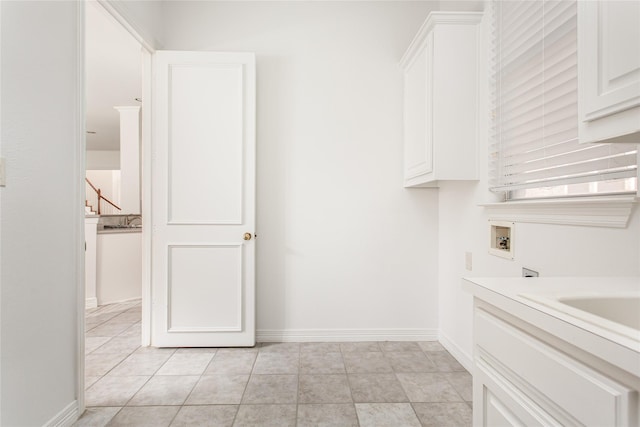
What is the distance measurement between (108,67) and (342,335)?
374cm

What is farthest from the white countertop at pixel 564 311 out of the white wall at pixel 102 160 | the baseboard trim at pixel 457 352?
the white wall at pixel 102 160

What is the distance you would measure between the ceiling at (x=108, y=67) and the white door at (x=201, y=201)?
57 centimetres

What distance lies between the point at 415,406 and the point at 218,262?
164 centimetres

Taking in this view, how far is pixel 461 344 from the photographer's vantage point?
2.35 metres

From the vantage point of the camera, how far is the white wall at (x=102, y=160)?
7809 mm

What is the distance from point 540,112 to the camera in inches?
60.9

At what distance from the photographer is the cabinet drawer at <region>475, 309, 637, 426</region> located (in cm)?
56

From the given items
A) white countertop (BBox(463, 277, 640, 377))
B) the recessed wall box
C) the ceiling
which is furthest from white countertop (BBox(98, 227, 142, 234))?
white countertop (BBox(463, 277, 640, 377))

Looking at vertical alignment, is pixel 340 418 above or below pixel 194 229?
below

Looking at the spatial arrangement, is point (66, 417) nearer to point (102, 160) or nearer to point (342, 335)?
point (342, 335)

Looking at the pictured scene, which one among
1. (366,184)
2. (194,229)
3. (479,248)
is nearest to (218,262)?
(194,229)

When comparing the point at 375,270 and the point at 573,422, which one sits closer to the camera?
the point at 573,422

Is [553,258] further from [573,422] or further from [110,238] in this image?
[110,238]

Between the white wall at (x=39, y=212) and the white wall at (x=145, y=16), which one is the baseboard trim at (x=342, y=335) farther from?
the white wall at (x=145, y=16)
